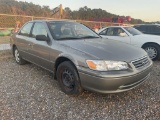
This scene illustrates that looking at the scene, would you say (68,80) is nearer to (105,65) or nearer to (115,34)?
(105,65)

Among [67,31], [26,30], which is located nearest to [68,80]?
[67,31]

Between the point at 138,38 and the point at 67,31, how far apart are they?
147 inches

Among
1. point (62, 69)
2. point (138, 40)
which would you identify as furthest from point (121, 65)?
point (138, 40)

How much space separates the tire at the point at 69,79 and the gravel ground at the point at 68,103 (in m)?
0.14

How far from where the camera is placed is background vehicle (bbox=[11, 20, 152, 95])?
9.82 feet

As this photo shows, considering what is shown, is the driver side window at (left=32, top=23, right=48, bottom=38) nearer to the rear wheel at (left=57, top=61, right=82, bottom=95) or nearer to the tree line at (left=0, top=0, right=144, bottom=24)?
the rear wheel at (left=57, top=61, right=82, bottom=95)

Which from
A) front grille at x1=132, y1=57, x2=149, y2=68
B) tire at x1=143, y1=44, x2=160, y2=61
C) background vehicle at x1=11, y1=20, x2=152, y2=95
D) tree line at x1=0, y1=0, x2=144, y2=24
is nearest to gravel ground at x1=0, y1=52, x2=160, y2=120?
background vehicle at x1=11, y1=20, x2=152, y2=95

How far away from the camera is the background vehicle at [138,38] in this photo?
264 inches

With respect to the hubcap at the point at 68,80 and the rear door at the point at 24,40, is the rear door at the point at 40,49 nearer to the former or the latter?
the rear door at the point at 24,40

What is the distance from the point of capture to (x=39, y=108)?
310 centimetres

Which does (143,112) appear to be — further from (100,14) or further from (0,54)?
(100,14)

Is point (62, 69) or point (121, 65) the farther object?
point (62, 69)

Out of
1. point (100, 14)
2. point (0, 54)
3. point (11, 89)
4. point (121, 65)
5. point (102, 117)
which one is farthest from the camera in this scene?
point (100, 14)

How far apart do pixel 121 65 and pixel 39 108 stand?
5.16ft
